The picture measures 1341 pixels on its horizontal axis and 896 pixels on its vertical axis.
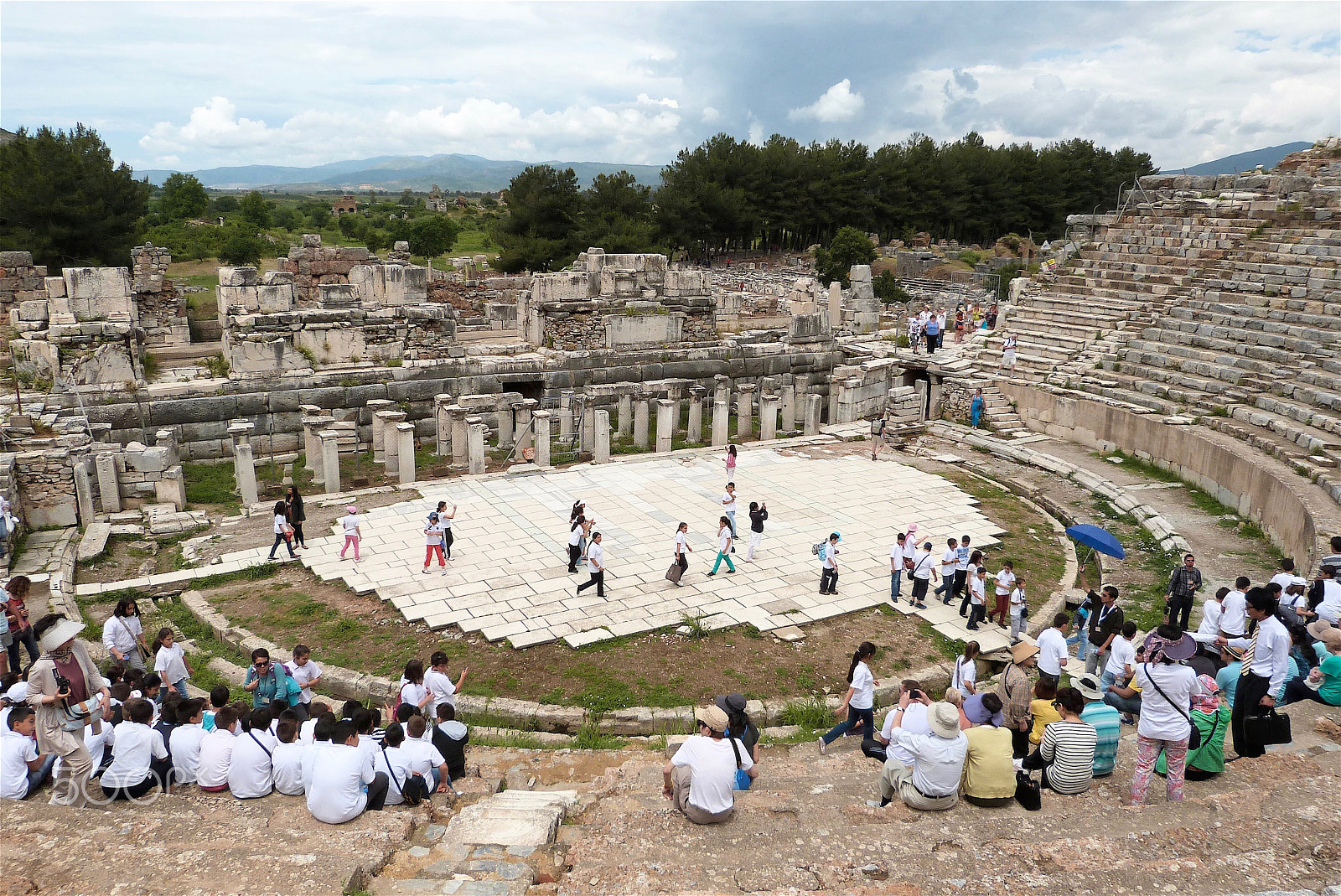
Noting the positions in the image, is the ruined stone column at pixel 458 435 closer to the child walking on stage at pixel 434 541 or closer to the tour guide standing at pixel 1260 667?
the child walking on stage at pixel 434 541

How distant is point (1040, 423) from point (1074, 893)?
18564 mm

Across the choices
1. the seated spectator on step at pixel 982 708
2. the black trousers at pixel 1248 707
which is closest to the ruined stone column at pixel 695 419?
the seated spectator on step at pixel 982 708

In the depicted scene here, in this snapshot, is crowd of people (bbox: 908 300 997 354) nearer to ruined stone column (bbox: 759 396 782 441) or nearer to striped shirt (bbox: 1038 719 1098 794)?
ruined stone column (bbox: 759 396 782 441)

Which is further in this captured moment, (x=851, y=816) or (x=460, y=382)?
(x=460, y=382)

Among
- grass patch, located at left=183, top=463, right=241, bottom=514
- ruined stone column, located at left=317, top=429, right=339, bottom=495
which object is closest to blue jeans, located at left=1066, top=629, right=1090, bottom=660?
ruined stone column, located at left=317, top=429, right=339, bottom=495

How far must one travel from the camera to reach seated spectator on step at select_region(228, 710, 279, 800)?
675cm

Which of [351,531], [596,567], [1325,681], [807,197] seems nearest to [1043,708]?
[1325,681]

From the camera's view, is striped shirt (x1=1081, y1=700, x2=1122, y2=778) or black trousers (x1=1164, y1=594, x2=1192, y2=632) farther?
black trousers (x1=1164, y1=594, x2=1192, y2=632)

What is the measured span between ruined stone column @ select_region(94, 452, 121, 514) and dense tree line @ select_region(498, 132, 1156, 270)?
2997cm

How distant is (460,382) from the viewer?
67.0 feet

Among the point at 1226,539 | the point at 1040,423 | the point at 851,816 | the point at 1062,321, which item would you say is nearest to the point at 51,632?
the point at 851,816

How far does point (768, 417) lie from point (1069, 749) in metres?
15.1

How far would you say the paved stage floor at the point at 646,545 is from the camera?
466 inches

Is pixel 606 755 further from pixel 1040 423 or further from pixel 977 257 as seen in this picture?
pixel 977 257
